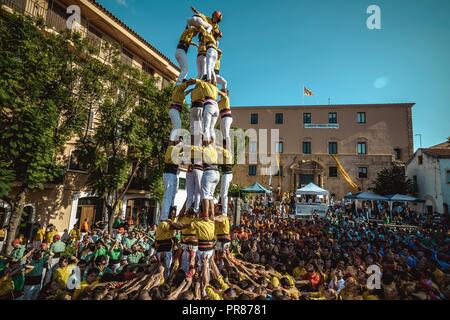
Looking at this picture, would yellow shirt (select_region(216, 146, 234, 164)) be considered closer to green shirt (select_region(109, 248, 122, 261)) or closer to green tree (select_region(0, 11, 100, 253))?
green shirt (select_region(109, 248, 122, 261))

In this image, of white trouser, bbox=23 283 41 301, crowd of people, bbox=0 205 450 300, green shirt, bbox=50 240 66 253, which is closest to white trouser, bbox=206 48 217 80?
crowd of people, bbox=0 205 450 300

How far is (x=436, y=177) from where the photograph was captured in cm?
2142

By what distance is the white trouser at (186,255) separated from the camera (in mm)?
6262

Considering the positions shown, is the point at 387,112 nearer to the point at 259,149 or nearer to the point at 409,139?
the point at 409,139

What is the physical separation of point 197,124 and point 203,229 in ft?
8.99

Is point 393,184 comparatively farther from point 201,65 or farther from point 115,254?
point 115,254

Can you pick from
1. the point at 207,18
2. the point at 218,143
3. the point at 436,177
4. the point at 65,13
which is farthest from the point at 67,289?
the point at 436,177

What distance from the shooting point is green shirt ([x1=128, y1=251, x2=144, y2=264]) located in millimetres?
7923

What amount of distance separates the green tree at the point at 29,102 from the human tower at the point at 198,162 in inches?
238

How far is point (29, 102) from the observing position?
10461mm

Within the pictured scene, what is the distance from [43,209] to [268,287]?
13.6m

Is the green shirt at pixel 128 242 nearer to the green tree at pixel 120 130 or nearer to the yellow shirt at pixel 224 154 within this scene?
the green tree at pixel 120 130

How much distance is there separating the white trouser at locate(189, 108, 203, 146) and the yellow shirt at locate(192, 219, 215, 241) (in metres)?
1.99

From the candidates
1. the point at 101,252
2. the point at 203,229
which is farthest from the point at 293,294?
the point at 101,252
